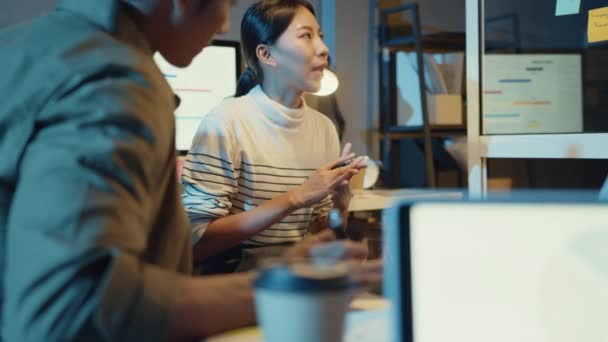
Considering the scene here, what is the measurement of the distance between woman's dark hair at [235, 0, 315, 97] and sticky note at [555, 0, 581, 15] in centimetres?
74

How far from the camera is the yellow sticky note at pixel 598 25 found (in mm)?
1730

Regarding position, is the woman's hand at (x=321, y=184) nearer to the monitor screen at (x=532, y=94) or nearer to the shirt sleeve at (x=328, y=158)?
the shirt sleeve at (x=328, y=158)

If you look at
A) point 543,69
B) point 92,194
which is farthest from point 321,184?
point 543,69

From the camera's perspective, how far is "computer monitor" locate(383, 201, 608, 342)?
1.93 feet

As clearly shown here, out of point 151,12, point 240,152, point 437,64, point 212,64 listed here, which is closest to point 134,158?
point 151,12

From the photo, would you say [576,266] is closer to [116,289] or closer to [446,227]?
[446,227]

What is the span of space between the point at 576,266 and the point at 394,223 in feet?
0.64

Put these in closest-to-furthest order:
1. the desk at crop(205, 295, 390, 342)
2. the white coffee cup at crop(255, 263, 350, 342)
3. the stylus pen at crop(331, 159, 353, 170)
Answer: the white coffee cup at crop(255, 263, 350, 342)
the desk at crop(205, 295, 390, 342)
the stylus pen at crop(331, 159, 353, 170)

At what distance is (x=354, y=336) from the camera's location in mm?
766

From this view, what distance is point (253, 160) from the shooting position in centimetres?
162

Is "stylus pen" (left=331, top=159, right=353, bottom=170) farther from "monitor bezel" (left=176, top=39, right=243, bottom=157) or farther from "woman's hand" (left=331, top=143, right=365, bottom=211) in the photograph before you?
"monitor bezel" (left=176, top=39, right=243, bottom=157)

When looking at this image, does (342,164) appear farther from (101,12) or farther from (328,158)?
(101,12)

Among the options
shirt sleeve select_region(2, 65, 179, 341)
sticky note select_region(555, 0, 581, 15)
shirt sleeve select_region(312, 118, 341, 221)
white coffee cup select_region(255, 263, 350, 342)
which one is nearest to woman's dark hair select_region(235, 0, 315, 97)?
shirt sleeve select_region(312, 118, 341, 221)

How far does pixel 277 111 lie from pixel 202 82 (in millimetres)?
913
